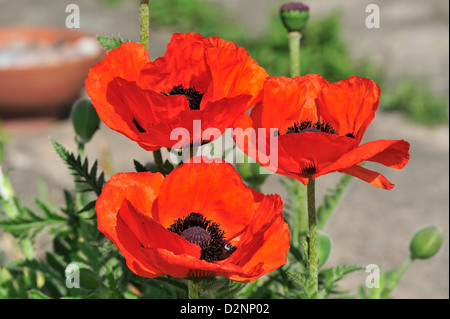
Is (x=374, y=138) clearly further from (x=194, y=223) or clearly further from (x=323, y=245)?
(x=194, y=223)

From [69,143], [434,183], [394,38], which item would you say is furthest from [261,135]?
[394,38]

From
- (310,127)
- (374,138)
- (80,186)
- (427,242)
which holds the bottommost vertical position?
(374,138)

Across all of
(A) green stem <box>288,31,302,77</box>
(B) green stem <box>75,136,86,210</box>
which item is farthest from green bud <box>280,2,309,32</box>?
(B) green stem <box>75,136,86,210</box>

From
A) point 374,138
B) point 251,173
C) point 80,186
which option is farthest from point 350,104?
point 374,138

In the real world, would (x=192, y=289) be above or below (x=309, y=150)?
below

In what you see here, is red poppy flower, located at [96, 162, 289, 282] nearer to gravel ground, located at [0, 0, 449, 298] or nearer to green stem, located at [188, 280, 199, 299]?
green stem, located at [188, 280, 199, 299]

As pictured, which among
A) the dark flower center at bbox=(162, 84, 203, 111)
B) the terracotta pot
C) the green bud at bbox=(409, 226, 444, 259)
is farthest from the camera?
the terracotta pot
